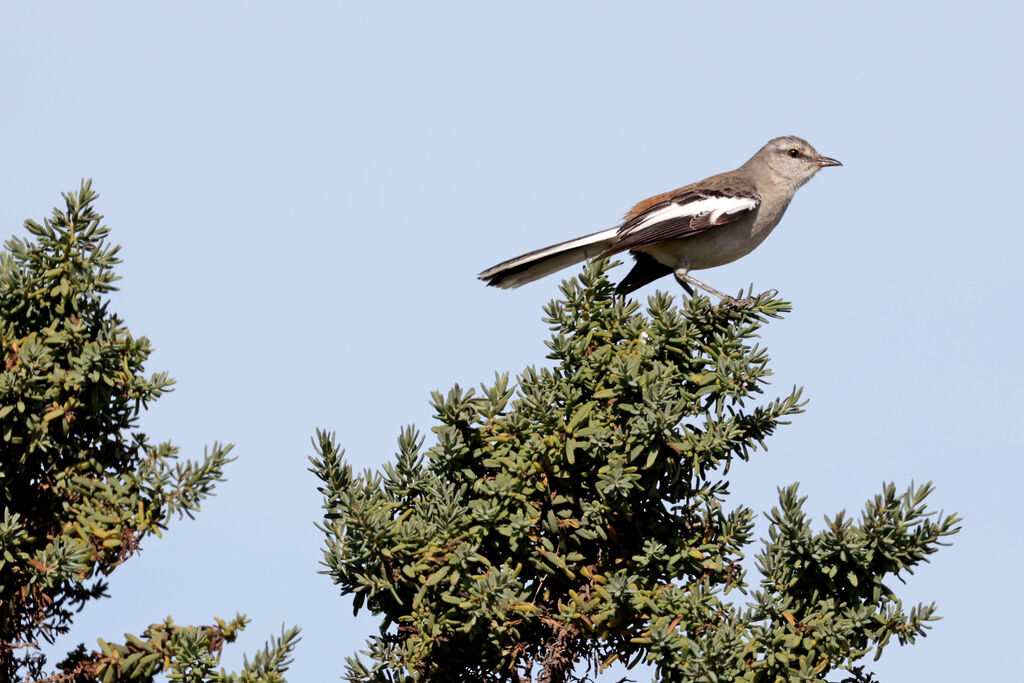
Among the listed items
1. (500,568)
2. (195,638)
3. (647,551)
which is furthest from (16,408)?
(647,551)

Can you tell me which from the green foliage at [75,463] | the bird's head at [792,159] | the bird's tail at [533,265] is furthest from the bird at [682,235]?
the green foliage at [75,463]

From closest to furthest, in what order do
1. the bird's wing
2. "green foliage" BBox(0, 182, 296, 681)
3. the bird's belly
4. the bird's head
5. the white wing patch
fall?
1. "green foliage" BBox(0, 182, 296, 681)
2. the bird's wing
3. the white wing patch
4. the bird's belly
5. the bird's head

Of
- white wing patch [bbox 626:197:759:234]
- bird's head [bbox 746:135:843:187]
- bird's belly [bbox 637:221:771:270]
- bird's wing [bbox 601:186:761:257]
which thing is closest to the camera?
bird's wing [bbox 601:186:761:257]

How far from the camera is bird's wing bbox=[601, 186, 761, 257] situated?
848 centimetres

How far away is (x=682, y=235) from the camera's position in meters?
8.51

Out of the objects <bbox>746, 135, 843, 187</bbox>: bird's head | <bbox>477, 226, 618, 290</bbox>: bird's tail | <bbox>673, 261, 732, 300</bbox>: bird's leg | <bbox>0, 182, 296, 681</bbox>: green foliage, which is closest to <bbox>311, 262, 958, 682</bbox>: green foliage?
<bbox>0, 182, 296, 681</bbox>: green foliage

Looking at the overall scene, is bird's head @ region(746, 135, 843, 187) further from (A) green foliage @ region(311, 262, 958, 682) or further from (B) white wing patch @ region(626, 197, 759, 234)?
(A) green foliage @ region(311, 262, 958, 682)

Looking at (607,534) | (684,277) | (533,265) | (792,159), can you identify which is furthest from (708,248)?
(607,534)

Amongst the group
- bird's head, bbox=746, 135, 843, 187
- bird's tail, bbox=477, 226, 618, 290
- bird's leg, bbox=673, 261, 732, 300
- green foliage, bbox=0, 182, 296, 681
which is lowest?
green foliage, bbox=0, 182, 296, 681

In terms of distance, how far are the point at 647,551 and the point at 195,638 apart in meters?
1.86

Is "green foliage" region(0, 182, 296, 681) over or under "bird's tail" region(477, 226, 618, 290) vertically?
under

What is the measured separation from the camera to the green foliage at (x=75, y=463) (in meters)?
4.02

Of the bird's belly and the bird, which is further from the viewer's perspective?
the bird's belly

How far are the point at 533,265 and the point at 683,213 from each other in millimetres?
1545
